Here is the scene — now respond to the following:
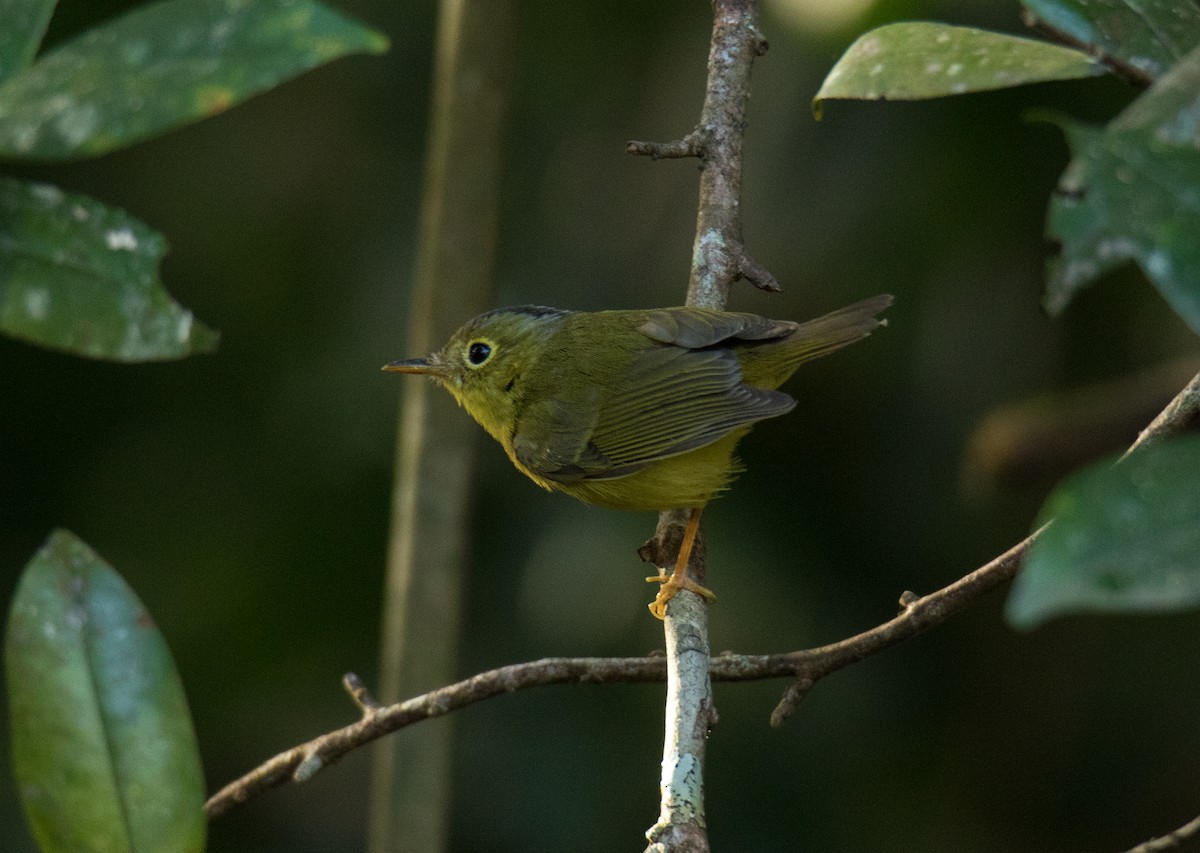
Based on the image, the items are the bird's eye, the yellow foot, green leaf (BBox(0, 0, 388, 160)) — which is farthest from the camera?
the bird's eye

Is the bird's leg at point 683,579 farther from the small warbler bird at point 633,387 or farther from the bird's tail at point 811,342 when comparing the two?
the bird's tail at point 811,342

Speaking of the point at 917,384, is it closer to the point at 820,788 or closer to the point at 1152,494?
the point at 820,788

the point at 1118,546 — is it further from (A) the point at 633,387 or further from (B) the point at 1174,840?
(A) the point at 633,387

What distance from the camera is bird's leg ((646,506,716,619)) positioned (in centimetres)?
258

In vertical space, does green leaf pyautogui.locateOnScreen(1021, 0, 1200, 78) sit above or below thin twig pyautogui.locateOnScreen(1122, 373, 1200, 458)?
above

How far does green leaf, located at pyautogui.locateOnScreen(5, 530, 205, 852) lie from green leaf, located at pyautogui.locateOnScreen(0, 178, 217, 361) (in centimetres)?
26

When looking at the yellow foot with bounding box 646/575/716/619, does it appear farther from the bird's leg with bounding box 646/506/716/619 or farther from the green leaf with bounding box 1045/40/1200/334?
the green leaf with bounding box 1045/40/1200/334

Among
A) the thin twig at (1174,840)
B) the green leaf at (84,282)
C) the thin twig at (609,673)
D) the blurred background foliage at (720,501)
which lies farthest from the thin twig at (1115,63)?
the blurred background foliage at (720,501)

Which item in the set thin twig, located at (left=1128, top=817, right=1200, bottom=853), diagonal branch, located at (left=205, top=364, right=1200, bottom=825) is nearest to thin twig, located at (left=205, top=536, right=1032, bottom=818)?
diagonal branch, located at (left=205, top=364, right=1200, bottom=825)

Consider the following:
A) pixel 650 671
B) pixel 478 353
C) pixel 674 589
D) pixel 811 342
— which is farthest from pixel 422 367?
pixel 650 671

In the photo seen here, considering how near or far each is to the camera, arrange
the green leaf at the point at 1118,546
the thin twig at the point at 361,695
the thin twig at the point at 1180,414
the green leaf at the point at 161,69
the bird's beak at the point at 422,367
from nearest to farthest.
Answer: the green leaf at the point at 1118,546 → the green leaf at the point at 161,69 → the thin twig at the point at 1180,414 → the thin twig at the point at 361,695 → the bird's beak at the point at 422,367

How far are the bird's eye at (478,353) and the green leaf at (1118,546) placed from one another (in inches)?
109

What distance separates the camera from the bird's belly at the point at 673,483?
10.9ft

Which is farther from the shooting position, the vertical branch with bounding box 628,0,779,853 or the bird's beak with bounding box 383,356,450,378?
the bird's beak with bounding box 383,356,450,378
